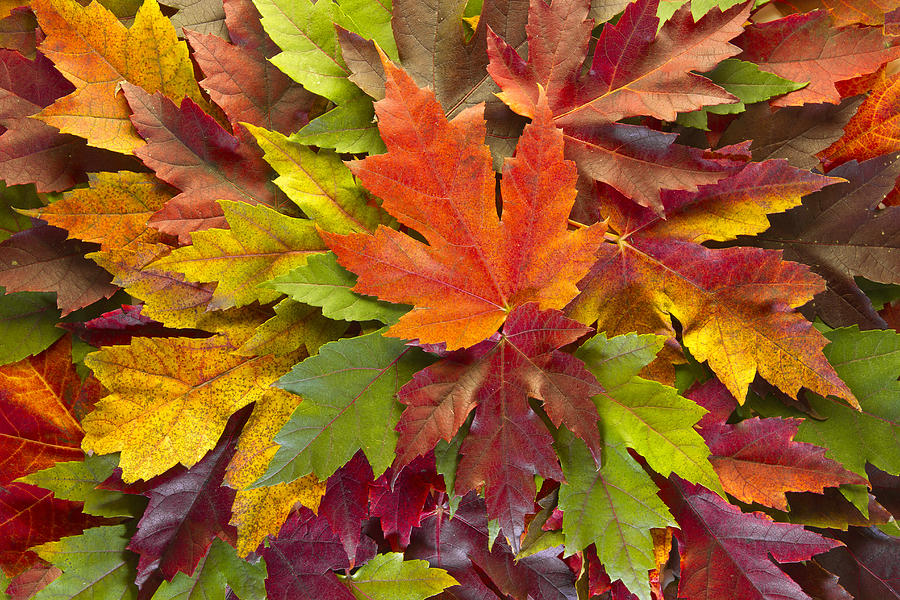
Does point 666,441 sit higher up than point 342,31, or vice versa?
point 342,31

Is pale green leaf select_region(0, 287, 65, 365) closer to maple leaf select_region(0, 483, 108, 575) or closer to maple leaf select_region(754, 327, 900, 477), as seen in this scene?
maple leaf select_region(0, 483, 108, 575)

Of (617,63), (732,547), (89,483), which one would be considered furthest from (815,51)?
(89,483)

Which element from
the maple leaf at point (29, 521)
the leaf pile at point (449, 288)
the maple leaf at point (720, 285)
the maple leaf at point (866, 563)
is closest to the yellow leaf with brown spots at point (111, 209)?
the leaf pile at point (449, 288)

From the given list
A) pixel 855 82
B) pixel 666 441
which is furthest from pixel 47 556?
pixel 855 82

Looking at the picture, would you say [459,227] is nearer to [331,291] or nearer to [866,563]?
[331,291]

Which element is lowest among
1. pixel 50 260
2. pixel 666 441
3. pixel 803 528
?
pixel 803 528

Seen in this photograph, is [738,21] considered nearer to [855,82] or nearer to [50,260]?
[855,82]
